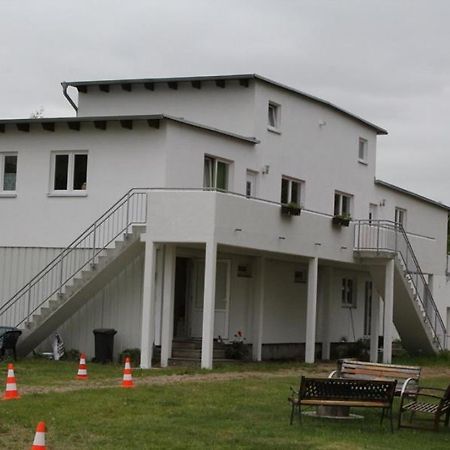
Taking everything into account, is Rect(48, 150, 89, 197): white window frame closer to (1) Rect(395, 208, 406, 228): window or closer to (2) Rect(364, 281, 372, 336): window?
(2) Rect(364, 281, 372, 336): window

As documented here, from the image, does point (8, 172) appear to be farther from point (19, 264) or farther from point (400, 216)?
point (400, 216)

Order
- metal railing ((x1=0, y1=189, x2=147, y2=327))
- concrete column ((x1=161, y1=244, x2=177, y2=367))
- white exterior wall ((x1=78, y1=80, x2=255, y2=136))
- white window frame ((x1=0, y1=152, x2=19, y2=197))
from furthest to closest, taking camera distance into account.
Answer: white exterior wall ((x1=78, y1=80, x2=255, y2=136)), white window frame ((x1=0, y1=152, x2=19, y2=197)), metal railing ((x1=0, y1=189, x2=147, y2=327)), concrete column ((x1=161, y1=244, x2=177, y2=367))

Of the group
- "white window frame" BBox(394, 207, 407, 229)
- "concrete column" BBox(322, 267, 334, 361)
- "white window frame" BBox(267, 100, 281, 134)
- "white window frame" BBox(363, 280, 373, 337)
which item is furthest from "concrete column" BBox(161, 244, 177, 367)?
"white window frame" BBox(394, 207, 407, 229)

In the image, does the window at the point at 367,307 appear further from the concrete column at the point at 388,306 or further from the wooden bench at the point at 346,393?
the wooden bench at the point at 346,393

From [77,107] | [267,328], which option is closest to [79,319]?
[267,328]

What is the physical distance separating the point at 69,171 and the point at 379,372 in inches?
542

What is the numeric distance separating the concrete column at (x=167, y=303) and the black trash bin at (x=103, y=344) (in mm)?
1767

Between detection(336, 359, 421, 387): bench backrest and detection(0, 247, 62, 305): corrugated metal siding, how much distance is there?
41.9ft

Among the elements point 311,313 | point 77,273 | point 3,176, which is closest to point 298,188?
point 311,313

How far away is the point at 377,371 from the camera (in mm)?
18984

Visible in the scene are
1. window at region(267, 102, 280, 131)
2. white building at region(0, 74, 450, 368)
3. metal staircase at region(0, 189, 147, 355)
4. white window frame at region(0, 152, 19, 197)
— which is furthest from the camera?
window at region(267, 102, 280, 131)

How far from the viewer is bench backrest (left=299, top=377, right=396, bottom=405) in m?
15.8

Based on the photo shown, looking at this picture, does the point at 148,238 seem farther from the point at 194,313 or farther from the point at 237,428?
the point at 237,428

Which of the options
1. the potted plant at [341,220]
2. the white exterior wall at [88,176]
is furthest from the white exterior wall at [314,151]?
the white exterior wall at [88,176]
